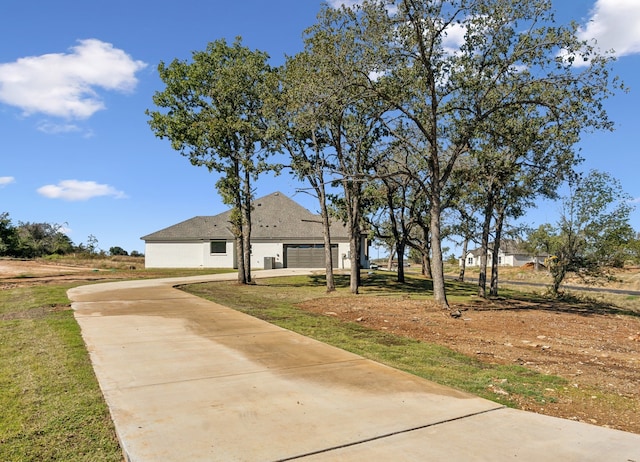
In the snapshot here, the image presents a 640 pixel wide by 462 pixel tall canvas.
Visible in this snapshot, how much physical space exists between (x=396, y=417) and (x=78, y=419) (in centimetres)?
312

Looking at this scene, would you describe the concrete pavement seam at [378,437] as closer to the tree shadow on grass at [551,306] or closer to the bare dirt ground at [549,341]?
the bare dirt ground at [549,341]

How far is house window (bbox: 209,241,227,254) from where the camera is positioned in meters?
41.7

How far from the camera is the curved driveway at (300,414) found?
3.95 meters

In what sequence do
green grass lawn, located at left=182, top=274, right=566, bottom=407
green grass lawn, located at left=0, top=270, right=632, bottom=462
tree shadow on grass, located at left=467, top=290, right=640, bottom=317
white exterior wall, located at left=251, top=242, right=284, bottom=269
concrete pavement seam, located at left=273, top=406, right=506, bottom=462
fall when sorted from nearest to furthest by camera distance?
concrete pavement seam, located at left=273, top=406, right=506, bottom=462 < green grass lawn, located at left=0, top=270, right=632, bottom=462 < green grass lawn, located at left=182, top=274, right=566, bottom=407 < tree shadow on grass, located at left=467, top=290, right=640, bottom=317 < white exterior wall, located at left=251, top=242, right=284, bottom=269

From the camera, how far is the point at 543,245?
83.7ft

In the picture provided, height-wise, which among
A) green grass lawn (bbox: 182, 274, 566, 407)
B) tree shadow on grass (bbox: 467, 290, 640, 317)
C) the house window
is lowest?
tree shadow on grass (bbox: 467, 290, 640, 317)

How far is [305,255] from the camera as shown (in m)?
41.5

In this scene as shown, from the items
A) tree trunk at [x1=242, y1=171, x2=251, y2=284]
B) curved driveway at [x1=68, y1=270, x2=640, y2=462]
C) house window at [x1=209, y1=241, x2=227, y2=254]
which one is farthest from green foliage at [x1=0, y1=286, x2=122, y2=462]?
house window at [x1=209, y1=241, x2=227, y2=254]

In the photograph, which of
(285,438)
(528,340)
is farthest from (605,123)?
(285,438)

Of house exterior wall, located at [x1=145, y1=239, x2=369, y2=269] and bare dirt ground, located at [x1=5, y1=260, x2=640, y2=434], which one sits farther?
house exterior wall, located at [x1=145, y1=239, x2=369, y2=269]

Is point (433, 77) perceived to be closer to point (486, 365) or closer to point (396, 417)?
point (486, 365)

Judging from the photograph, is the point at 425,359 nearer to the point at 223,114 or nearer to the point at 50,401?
the point at 50,401

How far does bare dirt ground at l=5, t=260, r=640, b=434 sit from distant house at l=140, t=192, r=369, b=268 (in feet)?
76.2

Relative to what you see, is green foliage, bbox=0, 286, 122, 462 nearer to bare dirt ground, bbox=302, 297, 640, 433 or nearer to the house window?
bare dirt ground, bbox=302, 297, 640, 433
